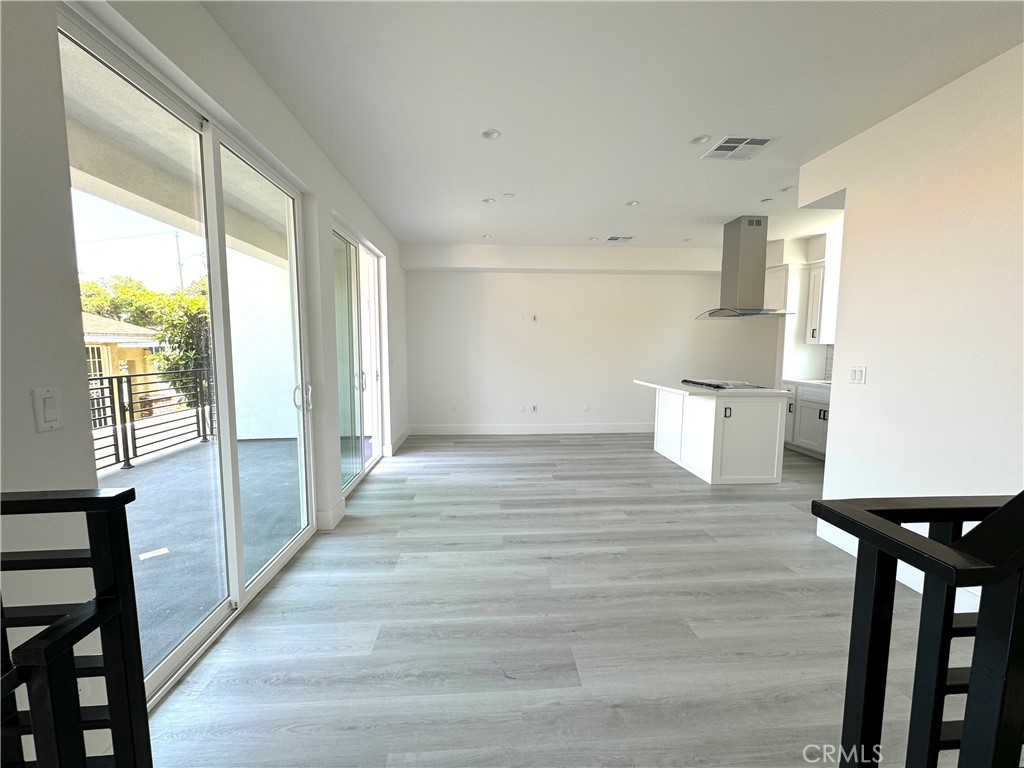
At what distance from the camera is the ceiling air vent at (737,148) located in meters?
2.76

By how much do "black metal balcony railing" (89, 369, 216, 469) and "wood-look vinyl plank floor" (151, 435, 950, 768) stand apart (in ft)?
3.14

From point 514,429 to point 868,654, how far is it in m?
5.77

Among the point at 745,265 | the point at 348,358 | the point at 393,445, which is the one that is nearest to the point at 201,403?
the point at 348,358

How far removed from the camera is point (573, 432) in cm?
652

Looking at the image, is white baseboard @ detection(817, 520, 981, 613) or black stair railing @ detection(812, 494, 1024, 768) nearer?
black stair railing @ detection(812, 494, 1024, 768)

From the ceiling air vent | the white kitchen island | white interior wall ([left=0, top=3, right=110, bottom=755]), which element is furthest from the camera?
the white kitchen island

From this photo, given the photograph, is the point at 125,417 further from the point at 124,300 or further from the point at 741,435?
the point at 741,435

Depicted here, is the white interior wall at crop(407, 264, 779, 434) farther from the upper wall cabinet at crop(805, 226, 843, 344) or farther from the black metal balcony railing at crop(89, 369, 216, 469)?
the black metal balcony railing at crop(89, 369, 216, 469)

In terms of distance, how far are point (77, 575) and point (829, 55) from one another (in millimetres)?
3494

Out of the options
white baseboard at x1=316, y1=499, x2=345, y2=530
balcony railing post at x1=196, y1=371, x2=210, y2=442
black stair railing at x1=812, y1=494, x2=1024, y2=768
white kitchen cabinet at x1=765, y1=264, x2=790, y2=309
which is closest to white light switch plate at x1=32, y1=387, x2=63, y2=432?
balcony railing post at x1=196, y1=371, x2=210, y2=442

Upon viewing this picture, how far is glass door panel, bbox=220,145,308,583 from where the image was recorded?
2.15 metres

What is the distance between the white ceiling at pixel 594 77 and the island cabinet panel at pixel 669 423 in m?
2.42

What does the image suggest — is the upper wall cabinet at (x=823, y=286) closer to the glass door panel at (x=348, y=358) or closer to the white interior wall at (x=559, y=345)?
the white interior wall at (x=559, y=345)

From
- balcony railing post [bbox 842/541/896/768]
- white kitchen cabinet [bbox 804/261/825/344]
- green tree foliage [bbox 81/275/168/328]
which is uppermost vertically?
white kitchen cabinet [bbox 804/261/825/344]
